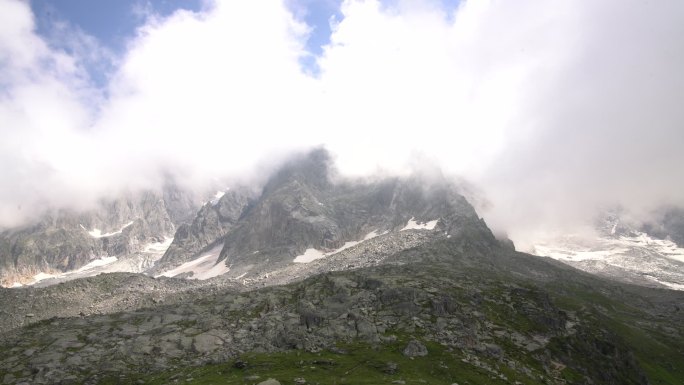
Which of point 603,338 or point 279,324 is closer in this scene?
point 279,324

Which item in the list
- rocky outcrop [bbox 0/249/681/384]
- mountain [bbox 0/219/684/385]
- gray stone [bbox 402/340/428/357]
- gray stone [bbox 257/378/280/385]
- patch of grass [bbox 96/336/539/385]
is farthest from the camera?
rocky outcrop [bbox 0/249/681/384]

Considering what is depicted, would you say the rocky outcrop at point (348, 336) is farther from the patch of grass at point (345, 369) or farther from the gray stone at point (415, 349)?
the patch of grass at point (345, 369)

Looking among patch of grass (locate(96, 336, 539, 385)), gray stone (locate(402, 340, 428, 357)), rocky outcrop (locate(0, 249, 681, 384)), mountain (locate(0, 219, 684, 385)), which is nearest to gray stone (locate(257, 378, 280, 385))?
patch of grass (locate(96, 336, 539, 385))

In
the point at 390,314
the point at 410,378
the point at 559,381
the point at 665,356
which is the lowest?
the point at 665,356

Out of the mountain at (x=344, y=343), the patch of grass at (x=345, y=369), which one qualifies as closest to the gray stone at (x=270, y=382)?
the patch of grass at (x=345, y=369)

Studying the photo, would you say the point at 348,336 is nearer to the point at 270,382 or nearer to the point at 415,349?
the point at 415,349

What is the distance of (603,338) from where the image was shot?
116 metres

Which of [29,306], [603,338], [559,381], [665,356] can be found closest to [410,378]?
[559,381]

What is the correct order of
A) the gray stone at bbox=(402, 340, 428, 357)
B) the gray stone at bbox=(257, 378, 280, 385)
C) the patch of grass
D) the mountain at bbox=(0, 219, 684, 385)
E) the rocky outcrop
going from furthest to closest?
the rocky outcrop → the gray stone at bbox=(402, 340, 428, 357) → the mountain at bbox=(0, 219, 684, 385) → the patch of grass → the gray stone at bbox=(257, 378, 280, 385)

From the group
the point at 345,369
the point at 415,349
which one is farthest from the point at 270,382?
the point at 415,349

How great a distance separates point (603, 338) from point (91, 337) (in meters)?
123

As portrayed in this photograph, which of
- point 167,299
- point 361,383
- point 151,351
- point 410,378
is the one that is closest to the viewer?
point 361,383

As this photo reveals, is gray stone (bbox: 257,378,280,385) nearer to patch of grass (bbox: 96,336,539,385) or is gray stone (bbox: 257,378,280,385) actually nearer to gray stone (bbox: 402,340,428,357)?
patch of grass (bbox: 96,336,539,385)

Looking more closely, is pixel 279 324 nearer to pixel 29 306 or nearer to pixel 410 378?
pixel 410 378
